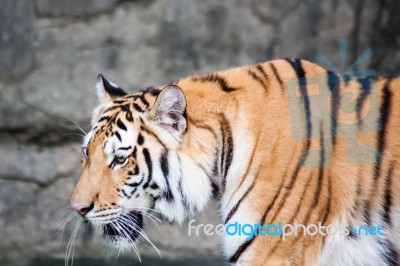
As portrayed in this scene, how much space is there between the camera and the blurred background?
4.11 metres

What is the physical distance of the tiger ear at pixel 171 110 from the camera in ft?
7.95

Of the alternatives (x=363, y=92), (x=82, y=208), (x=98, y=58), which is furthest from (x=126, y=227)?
(x=98, y=58)

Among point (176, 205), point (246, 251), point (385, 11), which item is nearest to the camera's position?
point (246, 251)

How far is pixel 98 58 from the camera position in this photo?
414cm

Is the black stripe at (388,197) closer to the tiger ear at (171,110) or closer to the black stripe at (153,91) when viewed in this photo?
the tiger ear at (171,110)

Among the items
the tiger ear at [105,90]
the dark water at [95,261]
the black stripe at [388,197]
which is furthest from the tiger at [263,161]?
the dark water at [95,261]

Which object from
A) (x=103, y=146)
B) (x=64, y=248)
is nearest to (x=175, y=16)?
(x=64, y=248)

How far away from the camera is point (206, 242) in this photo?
4.09m

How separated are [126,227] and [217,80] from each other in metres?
0.64

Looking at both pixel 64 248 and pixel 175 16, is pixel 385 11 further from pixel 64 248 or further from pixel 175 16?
pixel 64 248

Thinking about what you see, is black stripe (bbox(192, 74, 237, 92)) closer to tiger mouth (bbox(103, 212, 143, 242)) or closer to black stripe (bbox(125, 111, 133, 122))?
black stripe (bbox(125, 111, 133, 122))

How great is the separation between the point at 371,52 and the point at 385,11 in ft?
0.82

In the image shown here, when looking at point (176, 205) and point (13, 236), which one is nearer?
point (176, 205)

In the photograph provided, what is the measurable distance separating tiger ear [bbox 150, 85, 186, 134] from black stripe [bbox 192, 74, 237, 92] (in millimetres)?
205
